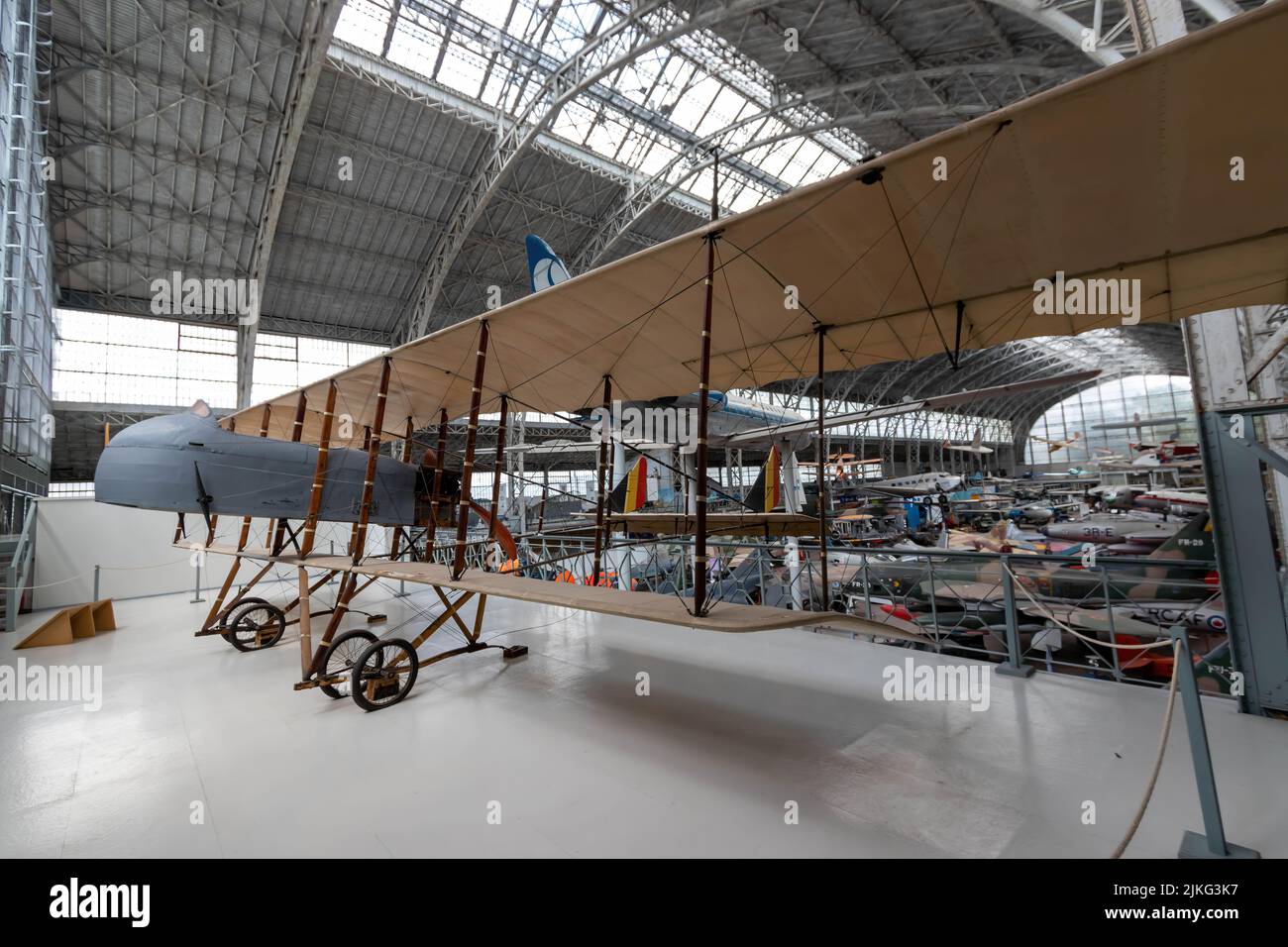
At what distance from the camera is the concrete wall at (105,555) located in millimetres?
9727

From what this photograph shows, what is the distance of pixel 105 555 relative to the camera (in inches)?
405

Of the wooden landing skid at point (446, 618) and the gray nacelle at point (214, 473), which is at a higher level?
the gray nacelle at point (214, 473)

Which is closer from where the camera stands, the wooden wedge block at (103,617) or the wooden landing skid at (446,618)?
the wooden landing skid at (446,618)

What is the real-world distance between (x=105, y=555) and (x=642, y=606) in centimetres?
1278

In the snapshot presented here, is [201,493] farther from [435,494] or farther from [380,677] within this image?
[380,677]

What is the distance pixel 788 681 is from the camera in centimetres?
454

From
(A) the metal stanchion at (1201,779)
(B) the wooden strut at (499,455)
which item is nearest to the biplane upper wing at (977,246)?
(B) the wooden strut at (499,455)

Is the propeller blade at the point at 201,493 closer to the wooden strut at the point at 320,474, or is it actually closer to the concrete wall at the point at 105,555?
the wooden strut at the point at 320,474

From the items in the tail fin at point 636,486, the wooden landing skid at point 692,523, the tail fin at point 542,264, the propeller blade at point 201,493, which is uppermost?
the tail fin at point 542,264

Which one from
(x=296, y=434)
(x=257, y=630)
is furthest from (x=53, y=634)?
(x=296, y=434)

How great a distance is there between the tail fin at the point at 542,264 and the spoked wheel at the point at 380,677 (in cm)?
1010

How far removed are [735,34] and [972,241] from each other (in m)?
14.6
